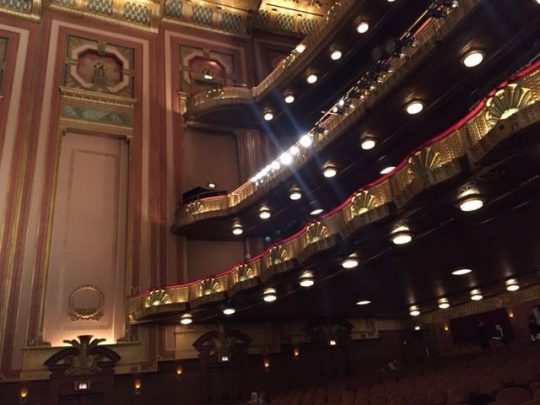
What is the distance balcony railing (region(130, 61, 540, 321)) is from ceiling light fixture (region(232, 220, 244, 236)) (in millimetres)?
3548

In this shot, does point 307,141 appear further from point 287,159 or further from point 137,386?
point 137,386

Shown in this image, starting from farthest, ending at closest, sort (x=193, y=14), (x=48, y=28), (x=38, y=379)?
(x=193, y=14) < (x=48, y=28) < (x=38, y=379)

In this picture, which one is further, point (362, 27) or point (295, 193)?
point (362, 27)

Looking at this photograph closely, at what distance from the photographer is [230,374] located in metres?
14.2

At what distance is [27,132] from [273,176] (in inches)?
300

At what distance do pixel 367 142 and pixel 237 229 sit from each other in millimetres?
5737

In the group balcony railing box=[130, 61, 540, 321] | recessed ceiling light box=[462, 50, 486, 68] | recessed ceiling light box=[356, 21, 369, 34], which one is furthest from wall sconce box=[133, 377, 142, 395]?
recessed ceiling light box=[356, 21, 369, 34]

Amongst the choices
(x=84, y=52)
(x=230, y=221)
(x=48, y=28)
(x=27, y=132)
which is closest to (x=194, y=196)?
(x=230, y=221)

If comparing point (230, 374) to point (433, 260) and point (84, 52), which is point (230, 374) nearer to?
point (433, 260)

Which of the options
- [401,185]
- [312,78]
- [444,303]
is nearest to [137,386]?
[444,303]

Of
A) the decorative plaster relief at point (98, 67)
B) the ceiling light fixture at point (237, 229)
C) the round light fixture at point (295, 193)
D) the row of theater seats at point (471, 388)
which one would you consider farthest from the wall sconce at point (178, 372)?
the decorative plaster relief at point (98, 67)

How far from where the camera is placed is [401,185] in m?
8.03

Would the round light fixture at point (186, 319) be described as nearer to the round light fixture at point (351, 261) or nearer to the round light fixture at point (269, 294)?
the round light fixture at point (269, 294)

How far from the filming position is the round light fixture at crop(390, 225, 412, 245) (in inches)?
327
